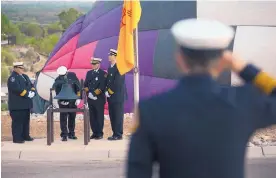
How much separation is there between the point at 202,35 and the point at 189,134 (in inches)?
14.4

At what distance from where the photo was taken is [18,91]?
10.2m

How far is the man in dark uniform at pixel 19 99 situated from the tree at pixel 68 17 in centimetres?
1333

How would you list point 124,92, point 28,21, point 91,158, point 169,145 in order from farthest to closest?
point 28,21, point 124,92, point 91,158, point 169,145

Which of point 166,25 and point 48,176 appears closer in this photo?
point 48,176

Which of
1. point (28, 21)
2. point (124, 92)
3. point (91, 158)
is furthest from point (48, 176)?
point (28, 21)

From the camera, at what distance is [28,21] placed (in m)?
26.3

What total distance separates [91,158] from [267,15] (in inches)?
215

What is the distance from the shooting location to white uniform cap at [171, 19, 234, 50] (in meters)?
2.52

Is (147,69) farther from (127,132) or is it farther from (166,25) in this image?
(127,132)

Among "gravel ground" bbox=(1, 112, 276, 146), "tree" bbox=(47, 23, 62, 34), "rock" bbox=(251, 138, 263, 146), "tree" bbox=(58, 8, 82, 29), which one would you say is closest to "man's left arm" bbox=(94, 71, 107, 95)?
"gravel ground" bbox=(1, 112, 276, 146)

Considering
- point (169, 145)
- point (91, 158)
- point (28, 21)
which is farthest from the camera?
point (28, 21)

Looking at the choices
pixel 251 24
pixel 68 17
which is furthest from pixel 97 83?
pixel 68 17

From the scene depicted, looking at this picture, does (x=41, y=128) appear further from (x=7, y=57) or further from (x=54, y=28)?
(x=54, y=28)

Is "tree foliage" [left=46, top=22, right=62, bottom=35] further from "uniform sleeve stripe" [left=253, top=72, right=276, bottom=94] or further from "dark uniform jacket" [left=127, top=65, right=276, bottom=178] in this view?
"dark uniform jacket" [left=127, top=65, right=276, bottom=178]
